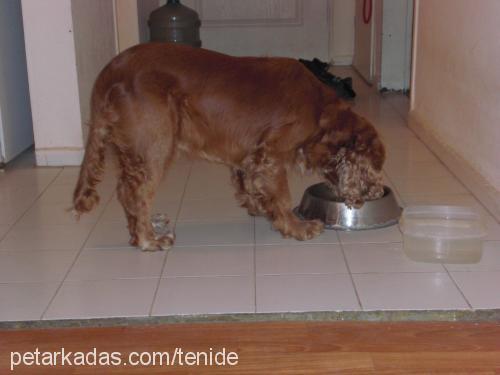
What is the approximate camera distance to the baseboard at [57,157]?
4.48m

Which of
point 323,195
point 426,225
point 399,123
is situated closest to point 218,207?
point 323,195

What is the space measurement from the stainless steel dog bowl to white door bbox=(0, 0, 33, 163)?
89.2 inches

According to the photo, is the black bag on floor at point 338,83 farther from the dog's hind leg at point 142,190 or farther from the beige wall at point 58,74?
the dog's hind leg at point 142,190

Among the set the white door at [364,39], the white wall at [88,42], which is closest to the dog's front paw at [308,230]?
the white wall at [88,42]

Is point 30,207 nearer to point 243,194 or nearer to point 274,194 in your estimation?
point 243,194

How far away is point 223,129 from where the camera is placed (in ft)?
9.72

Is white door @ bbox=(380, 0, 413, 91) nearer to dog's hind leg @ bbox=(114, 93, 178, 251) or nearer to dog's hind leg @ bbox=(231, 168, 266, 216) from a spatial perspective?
dog's hind leg @ bbox=(231, 168, 266, 216)

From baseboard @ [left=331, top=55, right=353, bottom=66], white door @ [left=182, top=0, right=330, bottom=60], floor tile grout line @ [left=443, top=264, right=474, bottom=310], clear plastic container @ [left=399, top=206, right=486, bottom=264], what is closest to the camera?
floor tile grout line @ [left=443, top=264, right=474, bottom=310]

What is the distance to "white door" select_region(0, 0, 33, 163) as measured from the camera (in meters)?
4.51

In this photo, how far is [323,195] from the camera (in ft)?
11.2

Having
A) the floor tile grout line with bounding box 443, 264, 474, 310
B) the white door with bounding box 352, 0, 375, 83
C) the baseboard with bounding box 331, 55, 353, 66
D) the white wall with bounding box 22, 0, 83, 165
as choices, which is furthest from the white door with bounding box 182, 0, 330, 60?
the floor tile grout line with bounding box 443, 264, 474, 310

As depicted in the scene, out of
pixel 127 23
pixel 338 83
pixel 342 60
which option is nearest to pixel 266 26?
pixel 342 60

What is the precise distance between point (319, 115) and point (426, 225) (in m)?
0.66

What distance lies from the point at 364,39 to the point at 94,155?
17.4 feet
